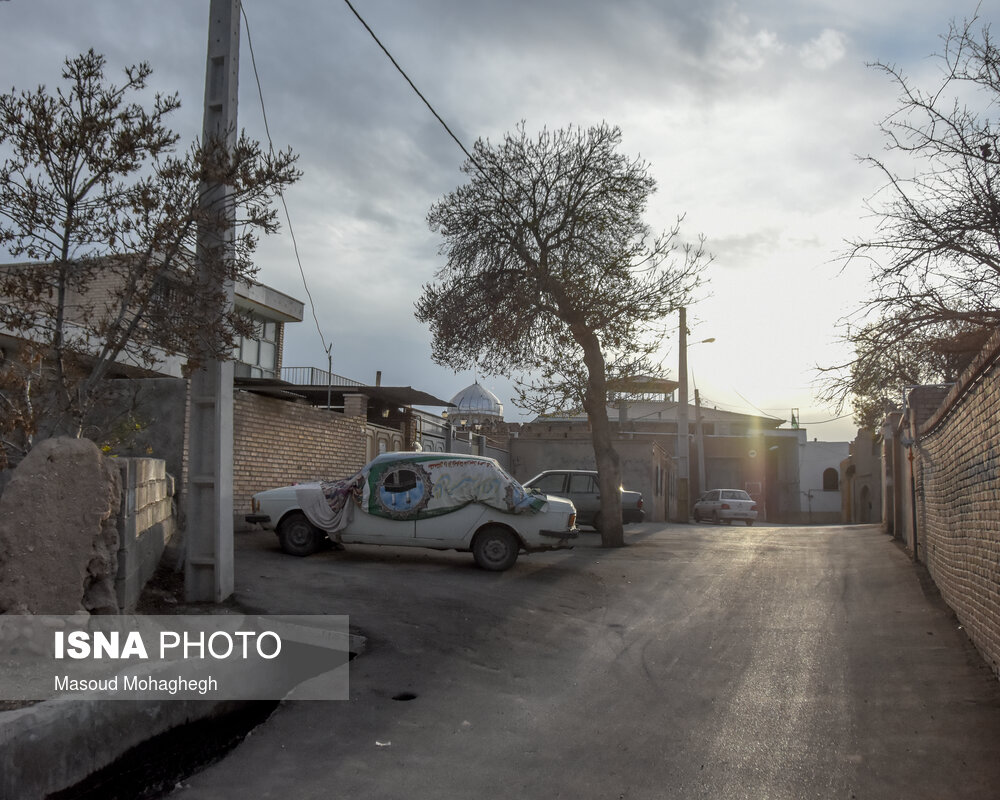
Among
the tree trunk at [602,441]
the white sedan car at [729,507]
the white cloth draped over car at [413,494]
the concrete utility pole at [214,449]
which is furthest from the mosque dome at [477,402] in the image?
the concrete utility pole at [214,449]

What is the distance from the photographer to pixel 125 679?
4957mm

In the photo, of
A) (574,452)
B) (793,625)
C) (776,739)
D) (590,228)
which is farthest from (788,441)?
(776,739)

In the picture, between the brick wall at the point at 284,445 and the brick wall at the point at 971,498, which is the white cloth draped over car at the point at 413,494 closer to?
the brick wall at the point at 284,445

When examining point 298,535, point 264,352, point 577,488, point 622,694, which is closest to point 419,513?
point 298,535

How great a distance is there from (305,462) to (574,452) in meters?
18.8

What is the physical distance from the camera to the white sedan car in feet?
107

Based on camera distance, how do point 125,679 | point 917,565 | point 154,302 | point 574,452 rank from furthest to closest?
point 574,452
point 917,565
point 154,302
point 125,679

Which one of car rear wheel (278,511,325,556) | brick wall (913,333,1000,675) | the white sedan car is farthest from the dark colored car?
the white sedan car

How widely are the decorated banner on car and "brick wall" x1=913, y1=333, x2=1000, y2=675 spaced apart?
17.4ft

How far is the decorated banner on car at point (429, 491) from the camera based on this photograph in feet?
40.0

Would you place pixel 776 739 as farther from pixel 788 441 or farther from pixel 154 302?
pixel 788 441

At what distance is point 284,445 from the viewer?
52.2ft

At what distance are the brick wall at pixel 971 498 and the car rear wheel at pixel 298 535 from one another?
823 centimetres

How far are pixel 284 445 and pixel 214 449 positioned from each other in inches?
317
